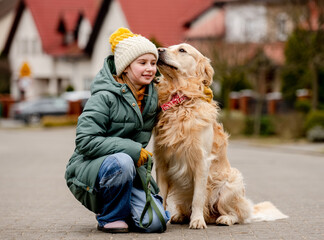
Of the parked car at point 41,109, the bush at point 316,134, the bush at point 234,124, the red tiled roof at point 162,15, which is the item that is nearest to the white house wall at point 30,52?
the red tiled roof at point 162,15

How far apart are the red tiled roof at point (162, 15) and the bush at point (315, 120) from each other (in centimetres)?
2211

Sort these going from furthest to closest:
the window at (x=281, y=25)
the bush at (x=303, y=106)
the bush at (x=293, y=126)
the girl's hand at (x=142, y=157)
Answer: the window at (x=281, y=25) < the bush at (x=303, y=106) < the bush at (x=293, y=126) < the girl's hand at (x=142, y=157)

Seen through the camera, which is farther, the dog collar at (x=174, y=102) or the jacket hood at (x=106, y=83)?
the dog collar at (x=174, y=102)

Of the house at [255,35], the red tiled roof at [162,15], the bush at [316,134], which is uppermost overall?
the red tiled roof at [162,15]

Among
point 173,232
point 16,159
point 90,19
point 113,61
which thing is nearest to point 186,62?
point 113,61

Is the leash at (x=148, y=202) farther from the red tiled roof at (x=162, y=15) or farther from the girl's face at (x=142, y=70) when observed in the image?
the red tiled roof at (x=162, y=15)

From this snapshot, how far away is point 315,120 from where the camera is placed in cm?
2241

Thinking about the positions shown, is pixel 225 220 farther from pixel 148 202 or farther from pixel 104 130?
pixel 104 130

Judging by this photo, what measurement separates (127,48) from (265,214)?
2.45m

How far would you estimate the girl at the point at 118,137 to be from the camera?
5.86 metres

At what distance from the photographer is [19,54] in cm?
5912

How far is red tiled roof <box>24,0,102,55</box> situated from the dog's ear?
1828 inches

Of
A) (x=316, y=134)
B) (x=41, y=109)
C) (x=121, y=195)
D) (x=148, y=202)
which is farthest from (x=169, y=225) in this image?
(x=41, y=109)

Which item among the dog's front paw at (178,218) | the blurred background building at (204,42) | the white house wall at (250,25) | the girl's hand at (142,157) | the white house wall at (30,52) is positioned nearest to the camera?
the girl's hand at (142,157)
